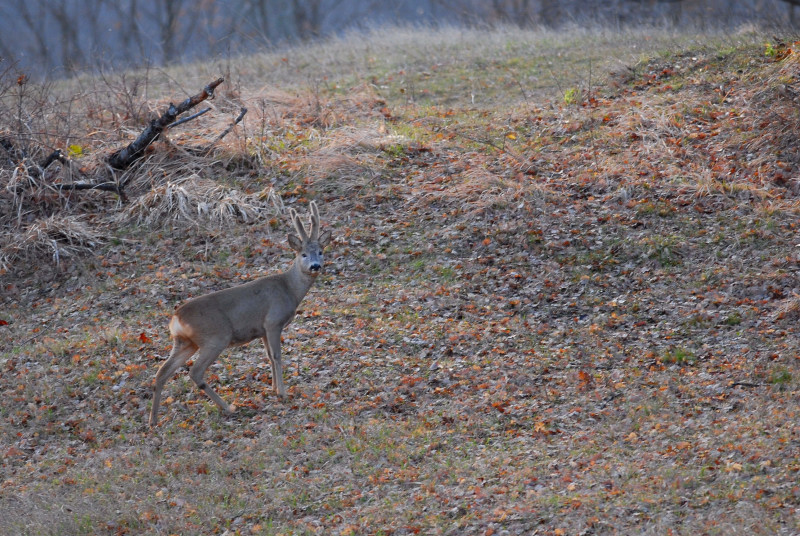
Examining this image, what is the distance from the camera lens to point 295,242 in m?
9.87

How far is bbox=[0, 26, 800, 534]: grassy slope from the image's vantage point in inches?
291

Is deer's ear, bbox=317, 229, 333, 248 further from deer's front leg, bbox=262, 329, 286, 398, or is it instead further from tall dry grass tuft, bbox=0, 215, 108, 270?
tall dry grass tuft, bbox=0, 215, 108, 270

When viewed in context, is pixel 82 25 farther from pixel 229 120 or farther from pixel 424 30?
pixel 229 120

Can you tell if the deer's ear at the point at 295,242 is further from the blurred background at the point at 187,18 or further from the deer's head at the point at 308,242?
the blurred background at the point at 187,18

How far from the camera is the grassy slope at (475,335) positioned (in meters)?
7.39

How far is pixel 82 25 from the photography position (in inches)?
1725

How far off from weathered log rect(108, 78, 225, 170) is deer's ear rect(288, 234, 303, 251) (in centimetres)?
580

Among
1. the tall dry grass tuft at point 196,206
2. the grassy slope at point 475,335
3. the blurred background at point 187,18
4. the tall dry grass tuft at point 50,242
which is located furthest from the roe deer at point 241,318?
the blurred background at point 187,18

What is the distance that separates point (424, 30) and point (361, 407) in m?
19.7

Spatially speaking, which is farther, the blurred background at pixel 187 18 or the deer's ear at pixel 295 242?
the blurred background at pixel 187 18

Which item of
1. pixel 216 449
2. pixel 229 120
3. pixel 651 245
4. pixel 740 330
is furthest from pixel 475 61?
pixel 216 449

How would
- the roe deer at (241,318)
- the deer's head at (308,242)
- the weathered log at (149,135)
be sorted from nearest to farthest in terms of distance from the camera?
the roe deer at (241,318) < the deer's head at (308,242) < the weathered log at (149,135)

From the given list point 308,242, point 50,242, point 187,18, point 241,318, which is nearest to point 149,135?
point 50,242

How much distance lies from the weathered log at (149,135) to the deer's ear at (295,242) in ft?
19.0
